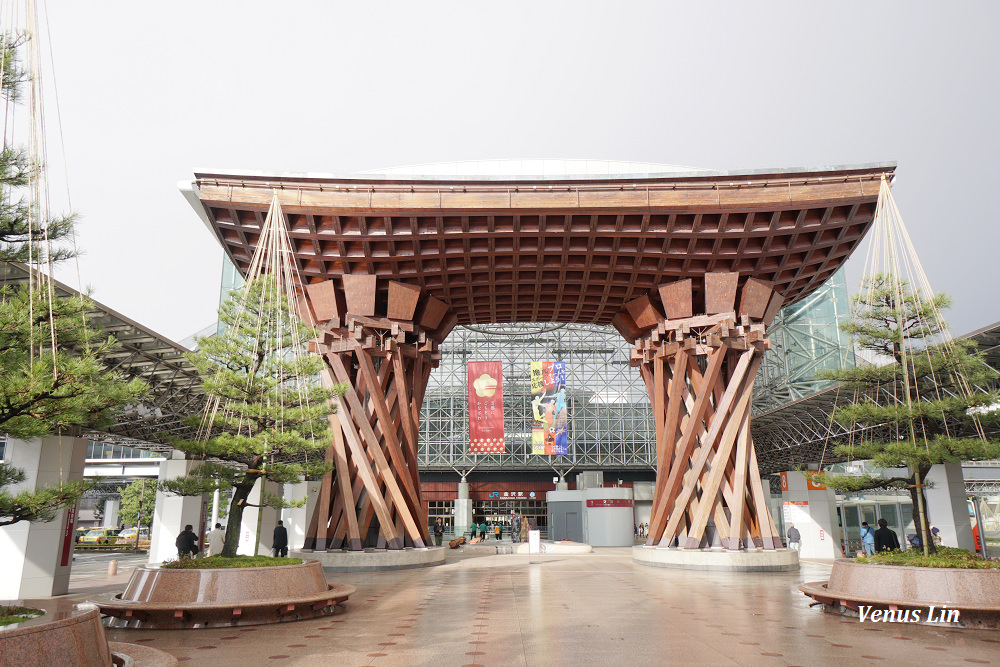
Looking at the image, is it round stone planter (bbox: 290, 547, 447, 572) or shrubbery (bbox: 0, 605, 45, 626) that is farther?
round stone planter (bbox: 290, 547, 447, 572)

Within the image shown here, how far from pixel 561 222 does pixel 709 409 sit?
6321 mm

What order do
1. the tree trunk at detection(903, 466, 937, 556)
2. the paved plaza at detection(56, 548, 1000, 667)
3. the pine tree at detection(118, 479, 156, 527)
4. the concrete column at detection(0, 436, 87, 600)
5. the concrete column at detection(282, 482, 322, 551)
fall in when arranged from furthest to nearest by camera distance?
the pine tree at detection(118, 479, 156, 527), the concrete column at detection(282, 482, 322, 551), the concrete column at detection(0, 436, 87, 600), the tree trunk at detection(903, 466, 937, 556), the paved plaza at detection(56, 548, 1000, 667)

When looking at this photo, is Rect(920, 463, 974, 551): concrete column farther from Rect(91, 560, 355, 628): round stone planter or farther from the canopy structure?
Rect(91, 560, 355, 628): round stone planter

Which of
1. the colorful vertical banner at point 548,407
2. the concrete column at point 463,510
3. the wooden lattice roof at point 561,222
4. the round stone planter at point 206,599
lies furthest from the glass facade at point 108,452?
the round stone planter at point 206,599

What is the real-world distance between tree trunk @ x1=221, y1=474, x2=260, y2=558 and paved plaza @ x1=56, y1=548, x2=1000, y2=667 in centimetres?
184

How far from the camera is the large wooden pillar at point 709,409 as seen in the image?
53.3 ft

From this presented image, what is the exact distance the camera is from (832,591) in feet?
29.5

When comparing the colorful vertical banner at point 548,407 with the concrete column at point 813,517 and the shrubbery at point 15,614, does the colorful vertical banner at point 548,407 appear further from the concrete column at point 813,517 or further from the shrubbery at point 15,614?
the shrubbery at point 15,614

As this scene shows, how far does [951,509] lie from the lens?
1753 cm

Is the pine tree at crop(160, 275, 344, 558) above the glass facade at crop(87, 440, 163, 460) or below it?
below

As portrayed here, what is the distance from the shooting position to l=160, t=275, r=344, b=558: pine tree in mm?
9797

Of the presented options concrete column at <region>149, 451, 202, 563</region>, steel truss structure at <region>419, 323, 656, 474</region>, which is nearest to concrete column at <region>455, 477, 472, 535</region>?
steel truss structure at <region>419, 323, 656, 474</region>

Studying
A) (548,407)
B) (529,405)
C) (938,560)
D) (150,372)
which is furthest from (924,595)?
(529,405)

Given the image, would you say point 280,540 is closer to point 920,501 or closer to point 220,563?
point 220,563
